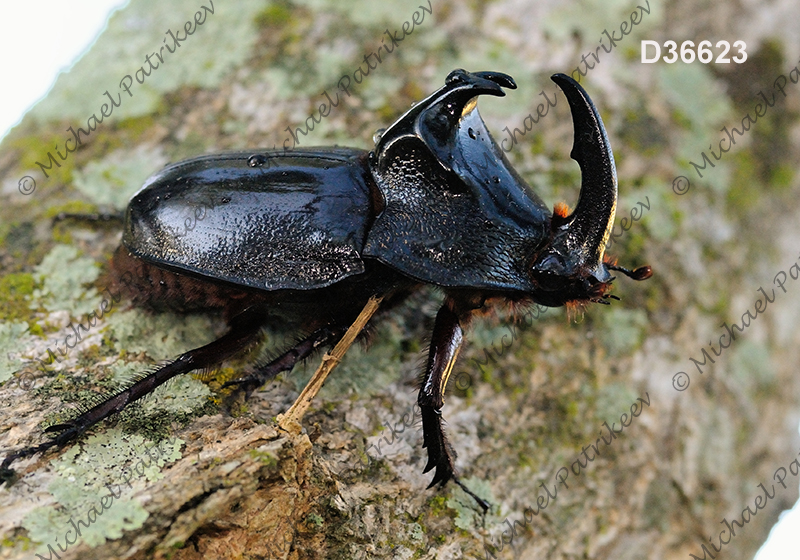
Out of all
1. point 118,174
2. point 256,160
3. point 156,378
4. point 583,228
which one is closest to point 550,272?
point 583,228

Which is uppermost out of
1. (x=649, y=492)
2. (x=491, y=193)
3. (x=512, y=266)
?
(x=491, y=193)

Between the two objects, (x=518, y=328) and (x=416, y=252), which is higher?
(x=416, y=252)

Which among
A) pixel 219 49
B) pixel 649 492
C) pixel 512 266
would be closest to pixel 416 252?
pixel 512 266

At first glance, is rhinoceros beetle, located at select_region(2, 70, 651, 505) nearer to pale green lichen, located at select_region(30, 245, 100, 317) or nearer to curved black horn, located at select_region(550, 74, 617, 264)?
curved black horn, located at select_region(550, 74, 617, 264)

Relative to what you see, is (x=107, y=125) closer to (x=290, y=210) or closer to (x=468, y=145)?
(x=290, y=210)

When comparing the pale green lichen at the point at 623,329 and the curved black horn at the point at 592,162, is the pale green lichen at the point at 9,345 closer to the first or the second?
the curved black horn at the point at 592,162

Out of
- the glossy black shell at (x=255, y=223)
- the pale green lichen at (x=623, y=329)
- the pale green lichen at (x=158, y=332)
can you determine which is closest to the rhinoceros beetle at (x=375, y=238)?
the glossy black shell at (x=255, y=223)

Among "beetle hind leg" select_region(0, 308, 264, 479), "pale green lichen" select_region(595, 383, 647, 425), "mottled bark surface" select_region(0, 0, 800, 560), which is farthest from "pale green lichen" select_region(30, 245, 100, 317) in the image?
"pale green lichen" select_region(595, 383, 647, 425)
